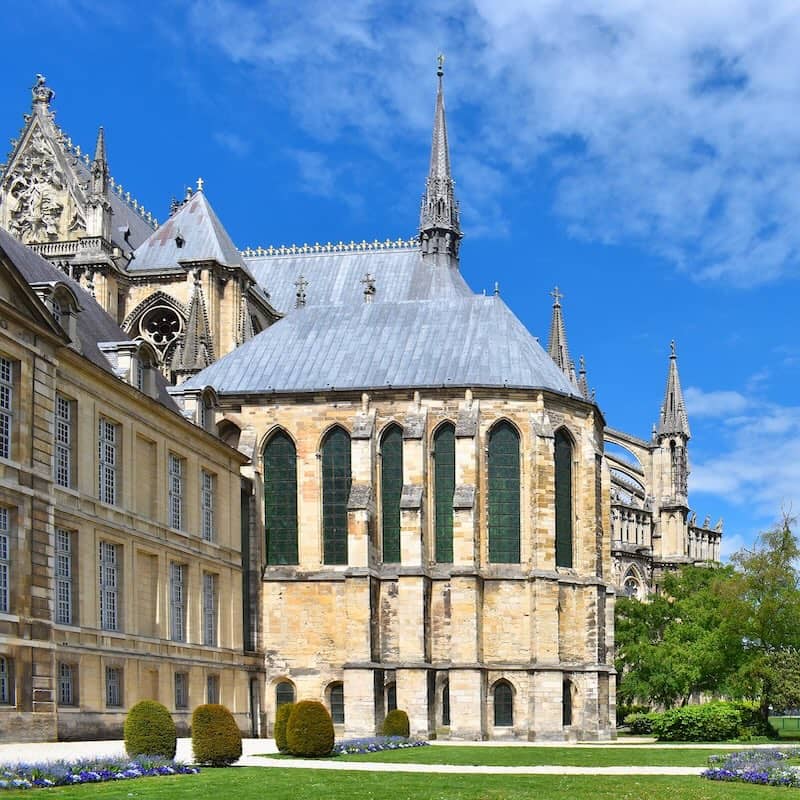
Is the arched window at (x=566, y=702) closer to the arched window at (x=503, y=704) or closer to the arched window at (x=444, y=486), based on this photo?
the arched window at (x=503, y=704)

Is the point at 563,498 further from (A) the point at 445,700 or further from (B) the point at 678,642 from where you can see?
(B) the point at 678,642

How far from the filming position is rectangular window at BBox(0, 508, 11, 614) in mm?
33219

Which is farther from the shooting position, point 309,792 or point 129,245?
point 129,245

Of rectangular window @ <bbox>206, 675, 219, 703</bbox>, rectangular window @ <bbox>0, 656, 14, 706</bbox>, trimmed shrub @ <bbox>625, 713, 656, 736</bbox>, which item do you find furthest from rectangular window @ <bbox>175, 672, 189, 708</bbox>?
trimmed shrub @ <bbox>625, 713, 656, 736</bbox>

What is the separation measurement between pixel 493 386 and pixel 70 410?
21.9 metres

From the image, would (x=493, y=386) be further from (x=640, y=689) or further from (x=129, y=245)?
(x=129, y=245)

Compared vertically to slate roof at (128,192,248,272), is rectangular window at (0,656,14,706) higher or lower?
lower

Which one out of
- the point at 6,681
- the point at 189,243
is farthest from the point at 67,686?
the point at 189,243

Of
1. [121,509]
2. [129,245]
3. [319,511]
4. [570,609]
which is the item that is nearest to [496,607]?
[570,609]

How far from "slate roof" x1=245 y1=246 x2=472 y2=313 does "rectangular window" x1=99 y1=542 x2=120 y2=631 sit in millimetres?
40616

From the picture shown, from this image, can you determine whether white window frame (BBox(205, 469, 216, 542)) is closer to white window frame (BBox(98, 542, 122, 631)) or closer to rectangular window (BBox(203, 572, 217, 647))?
rectangular window (BBox(203, 572, 217, 647))

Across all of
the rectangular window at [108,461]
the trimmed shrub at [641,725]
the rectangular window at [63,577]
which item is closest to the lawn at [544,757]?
the rectangular window at [63,577]

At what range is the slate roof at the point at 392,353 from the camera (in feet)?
188

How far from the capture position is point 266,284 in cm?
8425
